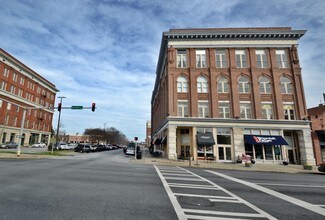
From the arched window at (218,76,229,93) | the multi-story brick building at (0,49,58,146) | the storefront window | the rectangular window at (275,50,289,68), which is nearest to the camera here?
the storefront window

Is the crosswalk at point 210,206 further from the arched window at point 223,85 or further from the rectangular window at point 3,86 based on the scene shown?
the rectangular window at point 3,86

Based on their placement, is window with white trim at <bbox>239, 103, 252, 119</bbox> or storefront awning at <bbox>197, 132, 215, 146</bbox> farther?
window with white trim at <bbox>239, 103, 252, 119</bbox>

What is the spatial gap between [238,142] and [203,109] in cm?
675

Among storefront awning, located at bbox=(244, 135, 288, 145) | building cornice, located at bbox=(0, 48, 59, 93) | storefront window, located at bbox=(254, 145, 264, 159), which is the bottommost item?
storefront window, located at bbox=(254, 145, 264, 159)

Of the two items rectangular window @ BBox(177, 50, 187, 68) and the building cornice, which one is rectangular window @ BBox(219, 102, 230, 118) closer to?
rectangular window @ BBox(177, 50, 187, 68)

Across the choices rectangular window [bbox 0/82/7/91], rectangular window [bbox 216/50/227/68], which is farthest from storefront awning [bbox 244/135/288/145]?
rectangular window [bbox 0/82/7/91]

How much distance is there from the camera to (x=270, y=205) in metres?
6.86

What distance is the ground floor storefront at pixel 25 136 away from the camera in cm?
5161

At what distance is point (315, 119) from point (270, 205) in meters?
29.4

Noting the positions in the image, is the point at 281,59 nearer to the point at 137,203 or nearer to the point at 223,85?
the point at 223,85

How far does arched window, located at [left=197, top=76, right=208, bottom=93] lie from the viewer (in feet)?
99.1

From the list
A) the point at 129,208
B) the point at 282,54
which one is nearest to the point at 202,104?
the point at 282,54

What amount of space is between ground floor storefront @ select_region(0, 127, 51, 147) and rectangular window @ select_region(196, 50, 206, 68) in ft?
149

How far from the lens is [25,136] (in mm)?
58938
